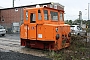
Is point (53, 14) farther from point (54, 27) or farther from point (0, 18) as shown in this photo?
point (0, 18)

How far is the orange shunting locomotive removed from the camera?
10.3 metres

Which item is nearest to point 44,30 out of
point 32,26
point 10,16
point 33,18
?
point 32,26

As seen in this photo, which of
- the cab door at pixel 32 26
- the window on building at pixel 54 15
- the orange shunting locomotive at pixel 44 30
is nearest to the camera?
the orange shunting locomotive at pixel 44 30

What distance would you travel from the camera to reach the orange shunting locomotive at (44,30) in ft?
33.7

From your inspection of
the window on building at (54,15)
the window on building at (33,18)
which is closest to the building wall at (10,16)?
the window on building at (54,15)

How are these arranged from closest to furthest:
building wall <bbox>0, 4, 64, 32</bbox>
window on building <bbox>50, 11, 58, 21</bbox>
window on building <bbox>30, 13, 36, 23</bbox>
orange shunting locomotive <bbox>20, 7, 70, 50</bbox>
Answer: orange shunting locomotive <bbox>20, 7, 70, 50</bbox>
window on building <bbox>30, 13, 36, 23</bbox>
window on building <bbox>50, 11, 58, 21</bbox>
building wall <bbox>0, 4, 64, 32</bbox>

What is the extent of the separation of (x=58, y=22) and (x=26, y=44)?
264 centimetres

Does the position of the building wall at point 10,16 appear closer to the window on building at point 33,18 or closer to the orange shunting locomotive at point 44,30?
the orange shunting locomotive at point 44,30

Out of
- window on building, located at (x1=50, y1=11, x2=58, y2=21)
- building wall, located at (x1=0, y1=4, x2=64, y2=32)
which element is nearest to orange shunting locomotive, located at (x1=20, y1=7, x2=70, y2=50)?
window on building, located at (x1=50, y1=11, x2=58, y2=21)

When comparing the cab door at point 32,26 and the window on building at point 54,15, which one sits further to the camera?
the window on building at point 54,15

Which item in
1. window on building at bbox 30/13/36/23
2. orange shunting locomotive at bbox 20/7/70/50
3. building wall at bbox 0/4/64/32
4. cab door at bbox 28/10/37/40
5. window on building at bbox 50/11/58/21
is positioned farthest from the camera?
building wall at bbox 0/4/64/32

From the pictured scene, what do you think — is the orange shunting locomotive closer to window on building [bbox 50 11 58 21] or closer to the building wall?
window on building [bbox 50 11 58 21]

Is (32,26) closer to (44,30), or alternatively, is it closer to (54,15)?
(44,30)

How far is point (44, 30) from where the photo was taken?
10.4m
